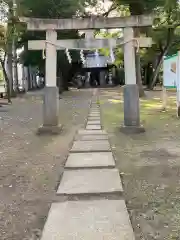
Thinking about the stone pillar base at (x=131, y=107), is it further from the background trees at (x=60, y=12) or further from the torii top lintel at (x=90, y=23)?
the background trees at (x=60, y=12)

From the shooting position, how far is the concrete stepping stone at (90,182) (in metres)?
4.34

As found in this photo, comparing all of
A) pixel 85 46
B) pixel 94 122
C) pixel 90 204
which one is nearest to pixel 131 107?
pixel 94 122

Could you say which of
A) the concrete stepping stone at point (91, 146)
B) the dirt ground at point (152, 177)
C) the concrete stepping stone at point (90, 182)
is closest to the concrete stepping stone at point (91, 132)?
the dirt ground at point (152, 177)

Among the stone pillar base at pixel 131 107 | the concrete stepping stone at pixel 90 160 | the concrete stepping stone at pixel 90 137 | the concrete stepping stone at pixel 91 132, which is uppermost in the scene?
the stone pillar base at pixel 131 107

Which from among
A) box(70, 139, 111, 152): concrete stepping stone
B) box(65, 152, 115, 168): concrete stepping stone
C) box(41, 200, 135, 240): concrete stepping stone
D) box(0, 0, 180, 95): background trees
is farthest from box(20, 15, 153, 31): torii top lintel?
box(0, 0, 180, 95): background trees

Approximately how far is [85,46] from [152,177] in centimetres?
487

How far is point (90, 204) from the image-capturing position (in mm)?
3920

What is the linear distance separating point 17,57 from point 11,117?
1542 centimetres

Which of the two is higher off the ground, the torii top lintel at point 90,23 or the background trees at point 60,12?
the background trees at point 60,12

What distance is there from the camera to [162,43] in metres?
28.8

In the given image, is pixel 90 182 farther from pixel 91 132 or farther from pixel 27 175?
pixel 91 132

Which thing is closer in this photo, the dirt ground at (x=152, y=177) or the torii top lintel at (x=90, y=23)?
the dirt ground at (x=152, y=177)

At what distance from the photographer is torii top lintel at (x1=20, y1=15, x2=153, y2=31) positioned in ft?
29.6

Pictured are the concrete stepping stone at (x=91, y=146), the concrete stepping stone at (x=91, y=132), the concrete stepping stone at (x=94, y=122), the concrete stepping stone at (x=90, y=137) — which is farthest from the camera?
the concrete stepping stone at (x=94, y=122)
